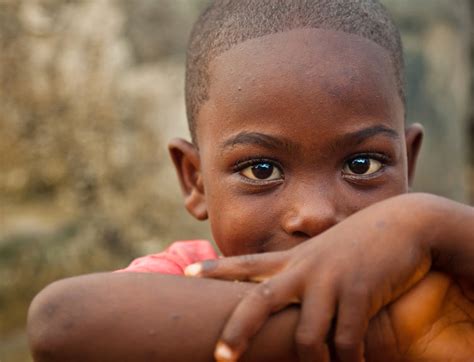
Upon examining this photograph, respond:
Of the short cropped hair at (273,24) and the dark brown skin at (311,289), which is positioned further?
the short cropped hair at (273,24)

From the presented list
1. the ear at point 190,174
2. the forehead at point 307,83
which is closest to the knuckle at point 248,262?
the forehead at point 307,83

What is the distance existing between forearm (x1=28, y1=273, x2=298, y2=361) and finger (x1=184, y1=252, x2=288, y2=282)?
2.6 inches

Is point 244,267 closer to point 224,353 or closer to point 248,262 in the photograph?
point 248,262

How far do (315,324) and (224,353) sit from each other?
16cm

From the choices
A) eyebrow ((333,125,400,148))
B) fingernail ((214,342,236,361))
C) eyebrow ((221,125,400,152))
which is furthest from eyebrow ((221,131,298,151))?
fingernail ((214,342,236,361))

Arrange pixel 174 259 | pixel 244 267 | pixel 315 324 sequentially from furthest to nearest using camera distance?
pixel 174 259 < pixel 244 267 < pixel 315 324

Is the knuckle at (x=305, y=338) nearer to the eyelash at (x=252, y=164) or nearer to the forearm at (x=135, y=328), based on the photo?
the forearm at (x=135, y=328)

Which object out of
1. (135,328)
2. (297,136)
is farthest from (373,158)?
(135,328)

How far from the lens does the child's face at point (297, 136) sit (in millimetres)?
1797

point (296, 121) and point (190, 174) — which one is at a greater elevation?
point (296, 121)

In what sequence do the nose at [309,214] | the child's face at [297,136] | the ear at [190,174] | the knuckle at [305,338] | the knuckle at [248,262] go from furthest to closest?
the ear at [190,174], the child's face at [297,136], the nose at [309,214], the knuckle at [248,262], the knuckle at [305,338]

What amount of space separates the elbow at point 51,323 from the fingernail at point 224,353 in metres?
0.26

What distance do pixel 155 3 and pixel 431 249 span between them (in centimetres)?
275

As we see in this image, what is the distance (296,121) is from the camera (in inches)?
71.2
